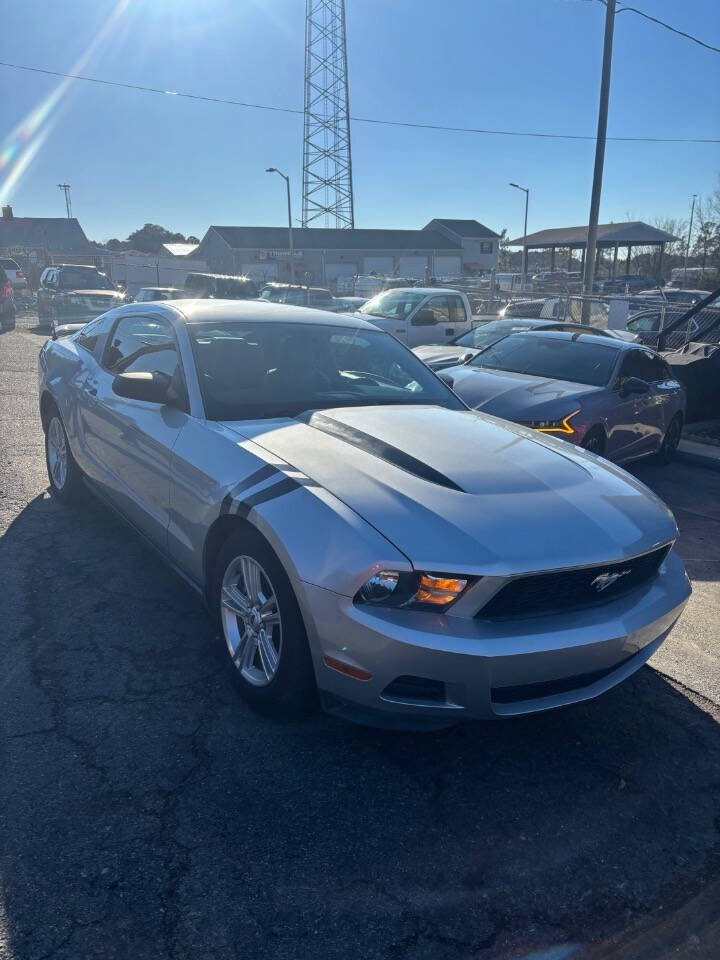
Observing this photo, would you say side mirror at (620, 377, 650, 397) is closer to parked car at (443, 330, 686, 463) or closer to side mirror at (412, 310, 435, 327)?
parked car at (443, 330, 686, 463)

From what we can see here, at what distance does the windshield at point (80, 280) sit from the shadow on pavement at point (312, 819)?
798 inches

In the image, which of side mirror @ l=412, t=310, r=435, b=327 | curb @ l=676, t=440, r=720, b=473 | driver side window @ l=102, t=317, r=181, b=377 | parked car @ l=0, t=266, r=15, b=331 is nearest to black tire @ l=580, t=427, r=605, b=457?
curb @ l=676, t=440, r=720, b=473

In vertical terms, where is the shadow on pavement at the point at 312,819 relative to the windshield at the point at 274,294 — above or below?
below

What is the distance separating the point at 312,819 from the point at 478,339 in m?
8.85

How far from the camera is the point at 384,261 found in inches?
2436

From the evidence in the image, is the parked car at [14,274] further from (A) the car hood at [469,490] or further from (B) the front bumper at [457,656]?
(B) the front bumper at [457,656]

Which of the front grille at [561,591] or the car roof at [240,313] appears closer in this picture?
the front grille at [561,591]

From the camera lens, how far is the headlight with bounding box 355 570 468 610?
2.55m

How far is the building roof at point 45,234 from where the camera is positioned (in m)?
71.1

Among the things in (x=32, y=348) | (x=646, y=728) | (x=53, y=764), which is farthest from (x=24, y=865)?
(x=32, y=348)

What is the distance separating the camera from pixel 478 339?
10680 mm

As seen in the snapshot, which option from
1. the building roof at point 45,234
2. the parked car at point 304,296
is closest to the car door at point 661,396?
the parked car at point 304,296

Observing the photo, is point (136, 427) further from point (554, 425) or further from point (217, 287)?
point (217, 287)

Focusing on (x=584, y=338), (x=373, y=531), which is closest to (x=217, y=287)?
(x=584, y=338)
